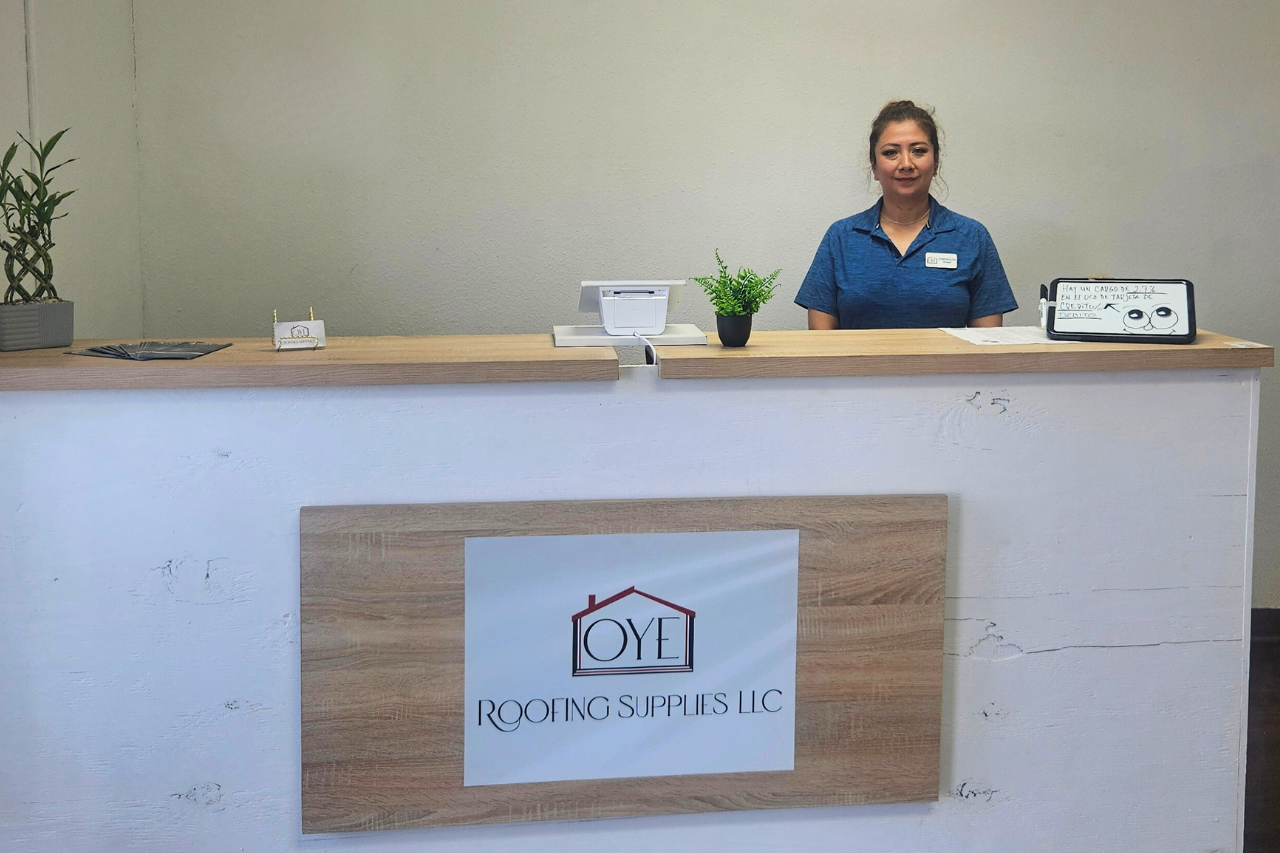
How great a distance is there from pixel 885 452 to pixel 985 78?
7.66 ft

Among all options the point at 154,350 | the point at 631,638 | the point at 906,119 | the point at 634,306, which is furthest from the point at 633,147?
the point at 631,638

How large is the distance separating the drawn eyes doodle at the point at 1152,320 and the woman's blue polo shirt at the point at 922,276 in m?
0.95

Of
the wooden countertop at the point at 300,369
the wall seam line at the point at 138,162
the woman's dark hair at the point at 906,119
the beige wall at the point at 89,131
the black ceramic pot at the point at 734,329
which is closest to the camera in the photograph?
the wooden countertop at the point at 300,369

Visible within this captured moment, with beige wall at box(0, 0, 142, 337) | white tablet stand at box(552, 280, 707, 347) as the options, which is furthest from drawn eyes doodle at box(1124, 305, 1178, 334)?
beige wall at box(0, 0, 142, 337)

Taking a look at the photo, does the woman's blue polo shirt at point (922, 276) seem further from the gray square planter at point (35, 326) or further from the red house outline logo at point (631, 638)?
the gray square planter at point (35, 326)

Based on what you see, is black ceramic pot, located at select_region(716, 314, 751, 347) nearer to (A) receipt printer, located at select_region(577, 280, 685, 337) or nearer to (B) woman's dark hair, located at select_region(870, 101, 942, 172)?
(A) receipt printer, located at select_region(577, 280, 685, 337)

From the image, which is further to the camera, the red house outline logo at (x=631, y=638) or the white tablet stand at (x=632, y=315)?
the white tablet stand at (x=632, y=315)

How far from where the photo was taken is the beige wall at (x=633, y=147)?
352cm

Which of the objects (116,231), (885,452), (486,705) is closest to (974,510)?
(885,452)

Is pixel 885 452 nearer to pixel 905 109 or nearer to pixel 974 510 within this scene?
pixel 974 510

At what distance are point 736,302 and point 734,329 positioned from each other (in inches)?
2.0

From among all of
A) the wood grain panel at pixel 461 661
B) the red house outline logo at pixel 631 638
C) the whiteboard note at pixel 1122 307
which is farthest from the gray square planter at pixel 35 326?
the whiteboard note at pixel 1122 307

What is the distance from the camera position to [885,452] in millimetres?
1873

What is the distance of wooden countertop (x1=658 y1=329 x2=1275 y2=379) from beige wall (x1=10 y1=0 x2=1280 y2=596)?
1891 millimetres
